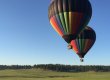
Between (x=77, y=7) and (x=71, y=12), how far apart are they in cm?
105

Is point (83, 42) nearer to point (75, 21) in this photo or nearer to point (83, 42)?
point (83, 42)

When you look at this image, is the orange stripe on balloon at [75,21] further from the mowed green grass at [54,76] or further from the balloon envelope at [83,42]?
the mowed green grass at [54,76]

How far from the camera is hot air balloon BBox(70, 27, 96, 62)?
155 feet

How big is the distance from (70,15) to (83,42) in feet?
33.3

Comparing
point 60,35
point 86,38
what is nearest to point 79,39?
point 86,38

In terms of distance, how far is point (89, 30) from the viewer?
49.2m

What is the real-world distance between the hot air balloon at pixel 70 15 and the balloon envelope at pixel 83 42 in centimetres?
785

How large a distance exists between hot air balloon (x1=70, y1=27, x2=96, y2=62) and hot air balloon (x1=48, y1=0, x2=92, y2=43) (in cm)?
785

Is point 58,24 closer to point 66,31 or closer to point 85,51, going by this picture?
point 66,31

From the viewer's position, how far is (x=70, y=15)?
128ft

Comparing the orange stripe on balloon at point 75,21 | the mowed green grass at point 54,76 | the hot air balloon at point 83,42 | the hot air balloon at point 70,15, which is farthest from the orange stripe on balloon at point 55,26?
the mowed green grass at point 54,76

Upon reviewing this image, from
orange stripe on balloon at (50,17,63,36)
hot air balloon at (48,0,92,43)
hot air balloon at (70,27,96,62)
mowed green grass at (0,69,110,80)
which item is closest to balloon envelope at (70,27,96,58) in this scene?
hot air balloon at (70,27,96,62)

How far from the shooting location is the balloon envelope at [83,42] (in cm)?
4728

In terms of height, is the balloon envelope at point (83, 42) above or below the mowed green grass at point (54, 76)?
above
